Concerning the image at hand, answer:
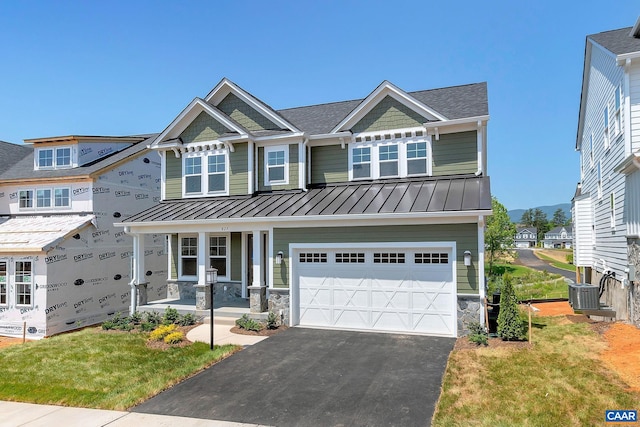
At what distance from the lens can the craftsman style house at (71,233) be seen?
1631cm

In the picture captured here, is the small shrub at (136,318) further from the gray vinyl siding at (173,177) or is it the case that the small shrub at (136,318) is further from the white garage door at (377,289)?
the white garage door at (377,289)

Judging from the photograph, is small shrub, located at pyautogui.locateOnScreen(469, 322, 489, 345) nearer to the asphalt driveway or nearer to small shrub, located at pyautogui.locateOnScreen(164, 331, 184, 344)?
the asphalt driveway

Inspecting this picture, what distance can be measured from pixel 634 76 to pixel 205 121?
46.7ft

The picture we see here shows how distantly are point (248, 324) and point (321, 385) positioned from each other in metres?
5.03

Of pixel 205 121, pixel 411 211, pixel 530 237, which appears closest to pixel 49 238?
pixel 205 121

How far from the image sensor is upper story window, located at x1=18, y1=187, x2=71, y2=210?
60.6 feet

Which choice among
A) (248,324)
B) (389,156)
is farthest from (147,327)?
(389,156)

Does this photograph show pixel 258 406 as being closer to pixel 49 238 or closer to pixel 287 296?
pixel 287 296

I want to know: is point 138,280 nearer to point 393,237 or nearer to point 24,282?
point 24,282

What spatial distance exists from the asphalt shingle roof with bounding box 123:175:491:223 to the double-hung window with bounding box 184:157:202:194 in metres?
0.49

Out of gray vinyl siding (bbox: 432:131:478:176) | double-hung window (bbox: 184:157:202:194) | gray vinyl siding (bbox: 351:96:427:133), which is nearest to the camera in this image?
gray vinyl siding (bbox: 432:131:478:176)

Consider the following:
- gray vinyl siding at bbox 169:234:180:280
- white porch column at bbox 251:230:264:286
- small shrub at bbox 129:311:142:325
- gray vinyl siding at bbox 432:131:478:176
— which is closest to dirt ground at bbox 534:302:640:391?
gray vinyl siding at bbox 432:131:478:176

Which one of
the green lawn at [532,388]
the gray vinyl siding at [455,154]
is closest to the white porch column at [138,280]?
the gray vinyl siding at [455,154]

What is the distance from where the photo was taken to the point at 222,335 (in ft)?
39.1
